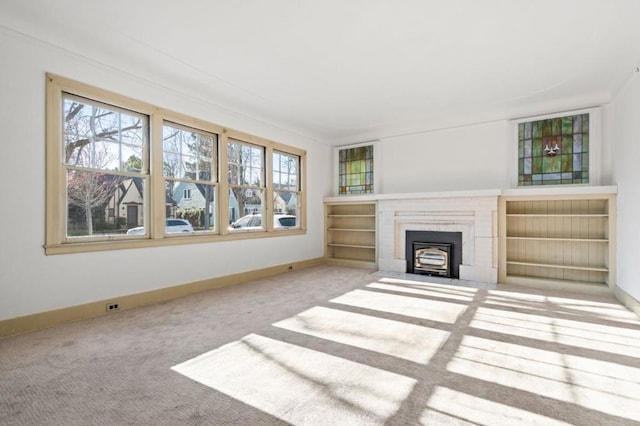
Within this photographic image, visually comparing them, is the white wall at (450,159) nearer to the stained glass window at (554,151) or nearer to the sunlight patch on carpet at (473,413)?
the stained glass window at (554,151)

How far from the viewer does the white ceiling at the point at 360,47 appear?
9.10 feet

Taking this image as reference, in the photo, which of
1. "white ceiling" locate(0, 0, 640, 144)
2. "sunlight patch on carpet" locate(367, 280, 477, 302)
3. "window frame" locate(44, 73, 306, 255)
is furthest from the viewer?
"sunlight patch on carpet" locate(367, 280, 477, 302)

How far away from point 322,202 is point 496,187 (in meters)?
3.47

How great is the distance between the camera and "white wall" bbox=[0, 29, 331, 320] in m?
2.96

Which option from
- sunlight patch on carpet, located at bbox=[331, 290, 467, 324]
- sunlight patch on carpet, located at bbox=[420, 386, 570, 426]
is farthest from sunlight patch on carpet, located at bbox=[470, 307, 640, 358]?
sunlight patch on carpet, located at bbox=[420, 386, 570, 426]

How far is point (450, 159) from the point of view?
6.00m

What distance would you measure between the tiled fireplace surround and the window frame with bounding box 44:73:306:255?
1869 millimetres

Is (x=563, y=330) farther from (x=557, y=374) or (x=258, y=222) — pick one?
(x=258, y=222)

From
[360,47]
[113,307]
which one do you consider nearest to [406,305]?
[360,47]

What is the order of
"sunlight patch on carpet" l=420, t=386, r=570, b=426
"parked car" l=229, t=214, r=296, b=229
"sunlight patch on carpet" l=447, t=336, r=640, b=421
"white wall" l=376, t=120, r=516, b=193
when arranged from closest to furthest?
"sunlight patch on carpet" l=420, t=386, r=570, b=426 → "sunlight patch on carpet" l=447, t=336, r=640, b=421 → "parked car" l=229, t=214, r=296, b=229 → "white wall" l=376, t=120, r=516, b=193

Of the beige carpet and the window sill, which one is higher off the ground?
the window sill

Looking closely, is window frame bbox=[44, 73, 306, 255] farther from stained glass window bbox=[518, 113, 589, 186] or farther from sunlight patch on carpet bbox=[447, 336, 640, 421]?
stained glass window bbox=[518, 113, 589, 186]

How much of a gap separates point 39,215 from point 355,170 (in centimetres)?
546

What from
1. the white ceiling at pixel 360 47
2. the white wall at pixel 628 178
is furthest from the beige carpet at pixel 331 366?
the white ceiling at pixel 360 47
